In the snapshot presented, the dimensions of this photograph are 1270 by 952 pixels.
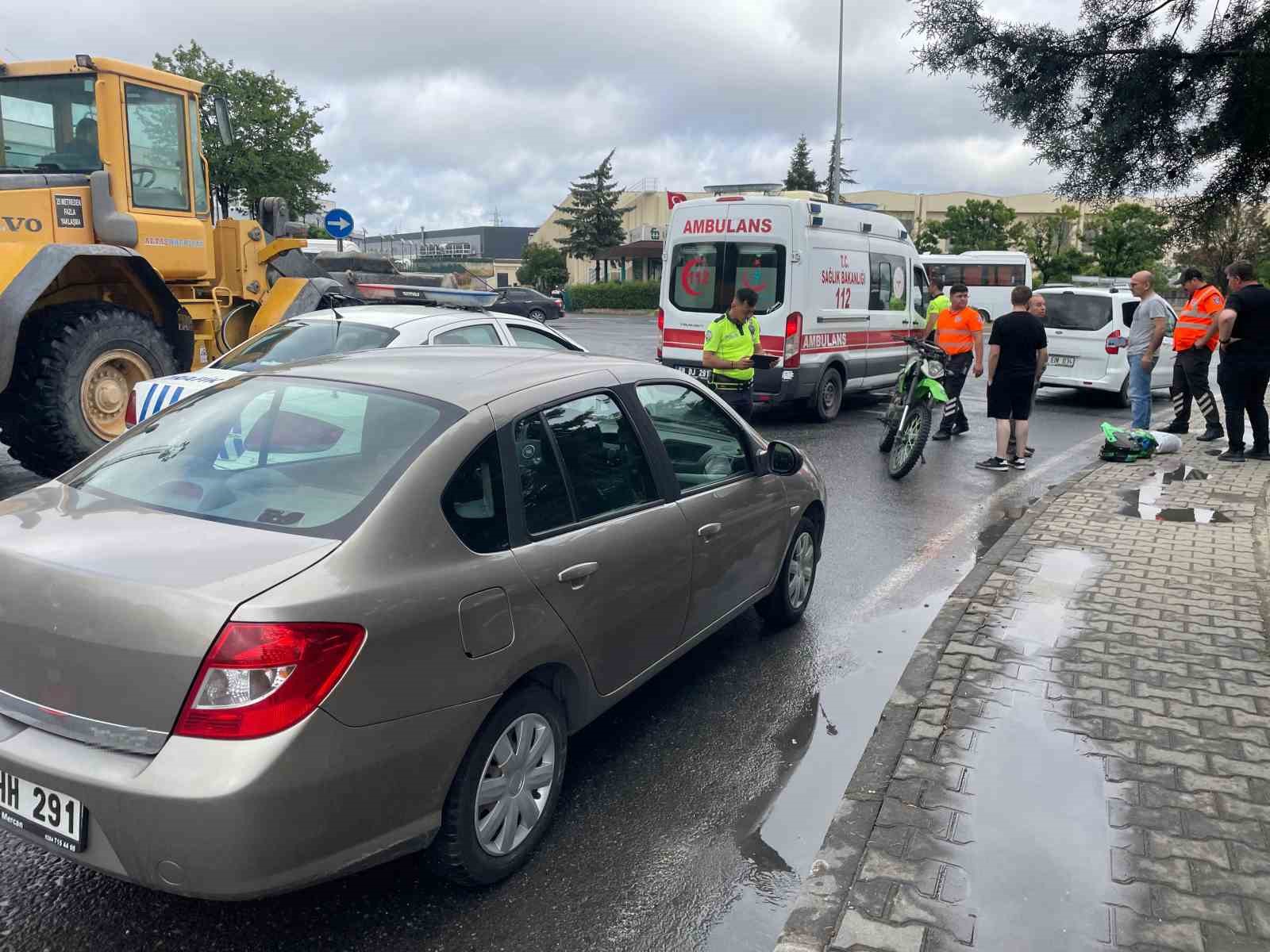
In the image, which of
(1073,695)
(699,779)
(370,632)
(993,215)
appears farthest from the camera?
(993,215)

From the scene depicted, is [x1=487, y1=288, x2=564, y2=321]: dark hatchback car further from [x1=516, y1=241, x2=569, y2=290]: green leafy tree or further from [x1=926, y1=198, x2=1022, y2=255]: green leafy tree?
[x1=516, y1=241, x2=569, y2=290]: green leafy tree

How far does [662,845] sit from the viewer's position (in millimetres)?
3432

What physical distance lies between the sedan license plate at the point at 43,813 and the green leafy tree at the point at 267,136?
93.2ft

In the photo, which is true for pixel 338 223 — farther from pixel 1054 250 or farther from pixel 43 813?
pixel 1054 250

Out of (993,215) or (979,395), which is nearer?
(979,395)

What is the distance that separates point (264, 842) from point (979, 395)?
16.0 meters

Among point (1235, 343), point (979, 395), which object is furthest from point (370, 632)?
point (979, 395)

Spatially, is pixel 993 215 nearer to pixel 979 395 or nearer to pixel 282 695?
pixel 979 395

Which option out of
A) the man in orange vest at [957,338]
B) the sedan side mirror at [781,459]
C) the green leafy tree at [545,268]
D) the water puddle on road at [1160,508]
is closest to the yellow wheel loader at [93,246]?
the sedan side mirror at [781,459]

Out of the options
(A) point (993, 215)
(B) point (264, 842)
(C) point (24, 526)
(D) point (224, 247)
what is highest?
(A) point (993, 215)

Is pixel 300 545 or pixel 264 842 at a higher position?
pixel 300 545

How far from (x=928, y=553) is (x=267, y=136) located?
2911 cm

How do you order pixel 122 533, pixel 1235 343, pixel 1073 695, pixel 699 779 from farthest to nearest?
pixel 1235 343, pixel 1073 695, pixel 699 779, pixel 122 533

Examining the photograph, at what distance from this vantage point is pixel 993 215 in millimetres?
52719
